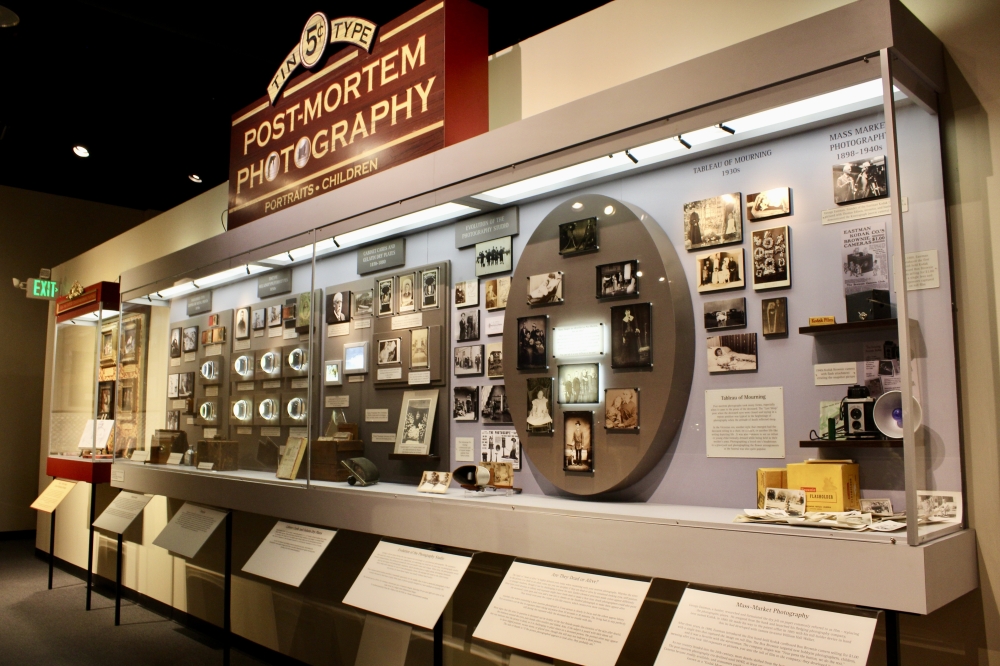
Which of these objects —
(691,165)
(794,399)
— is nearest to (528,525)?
(794,399)

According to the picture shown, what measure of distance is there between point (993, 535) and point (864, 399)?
48cm

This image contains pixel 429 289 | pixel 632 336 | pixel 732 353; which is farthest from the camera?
pixel 429 289

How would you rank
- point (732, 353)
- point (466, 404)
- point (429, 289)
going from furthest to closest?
point (429, 289) < point (466, 404) < point (732, 353)

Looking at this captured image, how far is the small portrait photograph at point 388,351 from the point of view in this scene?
3.71 meters

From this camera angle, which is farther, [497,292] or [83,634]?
[83,634]

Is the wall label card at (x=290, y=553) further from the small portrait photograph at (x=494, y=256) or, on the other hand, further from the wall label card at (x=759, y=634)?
the wall label card at (x=759, y=634)

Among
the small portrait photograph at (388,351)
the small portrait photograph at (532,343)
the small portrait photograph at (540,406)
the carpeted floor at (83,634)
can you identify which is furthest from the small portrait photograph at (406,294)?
the carpeted floor at (83,634)

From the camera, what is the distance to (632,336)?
2740 mm

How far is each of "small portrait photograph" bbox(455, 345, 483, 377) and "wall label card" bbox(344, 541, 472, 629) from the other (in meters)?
0.81

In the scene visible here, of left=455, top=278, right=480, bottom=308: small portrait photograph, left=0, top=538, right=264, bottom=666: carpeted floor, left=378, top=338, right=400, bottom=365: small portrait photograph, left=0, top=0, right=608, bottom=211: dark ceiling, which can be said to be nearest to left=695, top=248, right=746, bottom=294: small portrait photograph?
left=455, top=278, right=480, bottom=308: small portrait photograph

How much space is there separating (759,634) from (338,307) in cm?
272

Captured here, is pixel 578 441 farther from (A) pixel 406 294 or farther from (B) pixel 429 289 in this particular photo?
(A) pixel 406 294

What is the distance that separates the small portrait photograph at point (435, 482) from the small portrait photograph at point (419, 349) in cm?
52

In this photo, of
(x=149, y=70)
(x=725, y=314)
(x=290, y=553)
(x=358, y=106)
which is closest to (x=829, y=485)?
(x=725, y=314)
